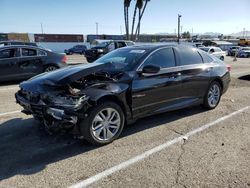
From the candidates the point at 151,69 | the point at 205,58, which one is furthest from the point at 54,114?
the point at 205,58

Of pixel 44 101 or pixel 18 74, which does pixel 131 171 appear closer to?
pixel 44 101

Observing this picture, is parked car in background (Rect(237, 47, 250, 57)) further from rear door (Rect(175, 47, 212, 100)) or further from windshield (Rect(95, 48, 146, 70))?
windshield (Rect(95, 48, 146, 70))

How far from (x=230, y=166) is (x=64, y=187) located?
2.24m

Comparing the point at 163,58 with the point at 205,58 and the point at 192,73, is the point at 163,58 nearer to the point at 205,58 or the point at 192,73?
the point at 192,73

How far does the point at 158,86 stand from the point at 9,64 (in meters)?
6.86

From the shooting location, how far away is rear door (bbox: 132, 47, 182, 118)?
200 inches

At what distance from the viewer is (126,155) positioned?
14.1ft

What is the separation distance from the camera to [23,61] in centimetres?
1064

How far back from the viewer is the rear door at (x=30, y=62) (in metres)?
10.6

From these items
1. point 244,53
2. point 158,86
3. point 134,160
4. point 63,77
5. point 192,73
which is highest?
point 63,77

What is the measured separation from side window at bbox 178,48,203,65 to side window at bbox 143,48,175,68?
33 cm

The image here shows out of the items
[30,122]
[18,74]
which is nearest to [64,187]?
[30,122]

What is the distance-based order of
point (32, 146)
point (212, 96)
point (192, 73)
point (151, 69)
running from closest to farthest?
point (32, 146) → point (151, 69) → point (192, 73) → point (212, 96)

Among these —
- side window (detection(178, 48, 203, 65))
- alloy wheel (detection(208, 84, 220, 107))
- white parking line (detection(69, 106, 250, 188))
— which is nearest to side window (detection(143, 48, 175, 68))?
side window (detection(178, 48, 203, 65))
